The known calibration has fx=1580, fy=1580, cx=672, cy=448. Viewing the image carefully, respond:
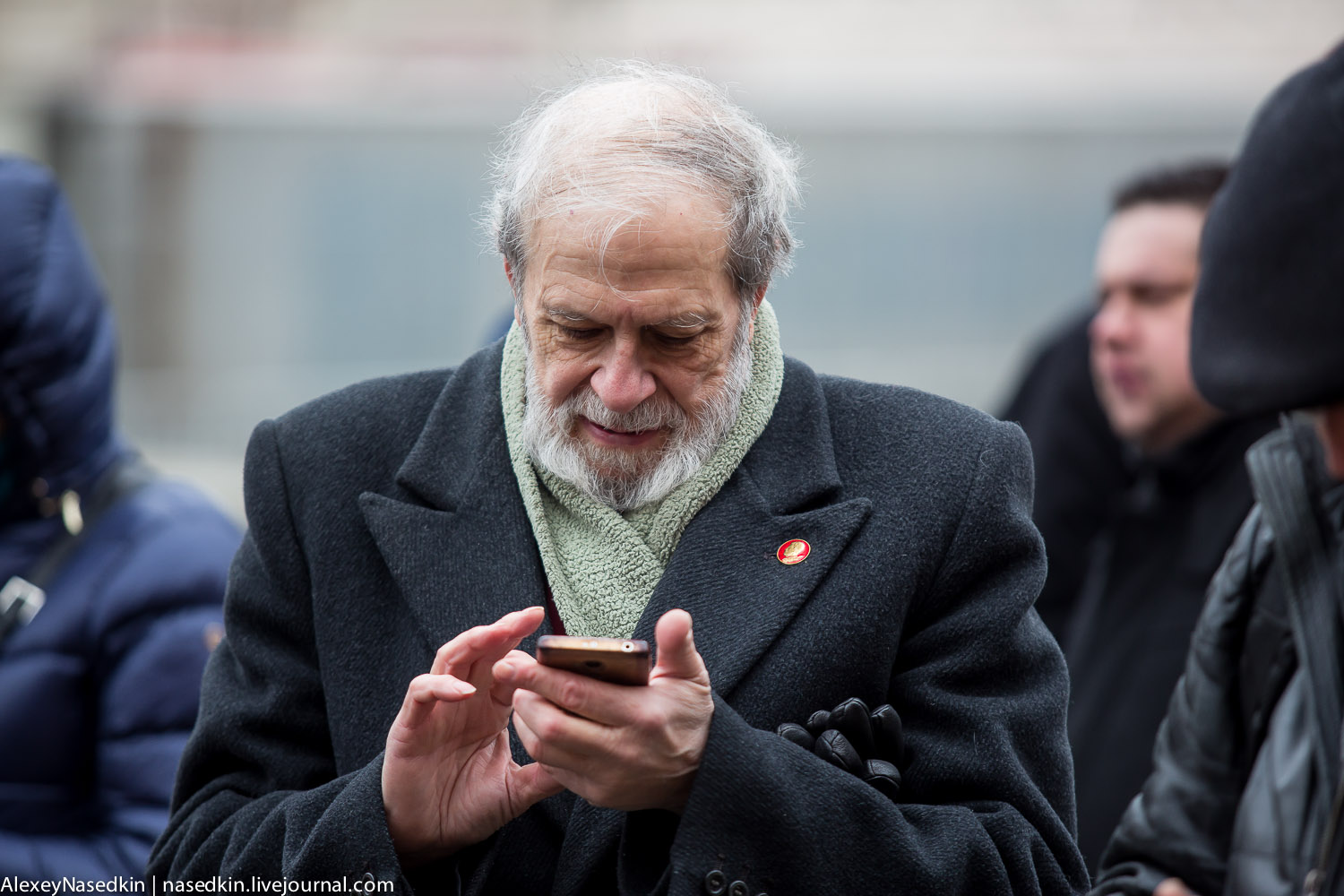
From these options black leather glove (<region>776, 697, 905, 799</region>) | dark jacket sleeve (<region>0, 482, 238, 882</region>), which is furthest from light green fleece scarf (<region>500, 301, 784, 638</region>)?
dark jacket sleeve (<region>0, 482, 238, 882</region>)

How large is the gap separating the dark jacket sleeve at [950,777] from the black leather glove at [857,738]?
4cm

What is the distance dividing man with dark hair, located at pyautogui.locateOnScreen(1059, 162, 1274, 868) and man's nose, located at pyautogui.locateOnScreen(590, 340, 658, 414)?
2064 mm

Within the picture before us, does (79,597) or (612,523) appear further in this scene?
(79,597)

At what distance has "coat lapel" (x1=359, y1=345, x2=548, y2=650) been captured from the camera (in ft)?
7.97

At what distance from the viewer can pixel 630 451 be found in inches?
96.8

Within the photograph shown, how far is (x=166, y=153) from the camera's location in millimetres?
11656

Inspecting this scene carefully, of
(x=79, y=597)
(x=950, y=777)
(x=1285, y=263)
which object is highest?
(x=1285, y=263)

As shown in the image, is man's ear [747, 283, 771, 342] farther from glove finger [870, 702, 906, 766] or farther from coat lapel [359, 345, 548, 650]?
glove finger [870, 702, 906, 766]

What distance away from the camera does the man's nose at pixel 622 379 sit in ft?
7.75

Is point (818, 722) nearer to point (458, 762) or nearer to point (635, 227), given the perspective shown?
point (458, 762)

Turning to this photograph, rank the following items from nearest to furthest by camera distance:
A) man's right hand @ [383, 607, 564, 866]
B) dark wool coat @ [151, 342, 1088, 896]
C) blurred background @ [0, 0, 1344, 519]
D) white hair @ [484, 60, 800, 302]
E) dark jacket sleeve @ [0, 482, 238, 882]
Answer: man's right hand @ [383, 607, 564, 866] < dark wool coat @ [151, 342, 1088, 896] < white hair @ [484, 60, 800, 302] < dark jacket sleeve @ [0, 482, 238, 882] < blurred background @ [0, 0, 1344, 519]

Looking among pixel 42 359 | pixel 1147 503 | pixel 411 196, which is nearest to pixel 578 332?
pixel 42 359

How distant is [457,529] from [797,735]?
2.07ft

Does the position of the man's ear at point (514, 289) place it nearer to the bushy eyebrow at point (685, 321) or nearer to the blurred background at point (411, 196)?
the bushy eyebrow at point (685, 321)
